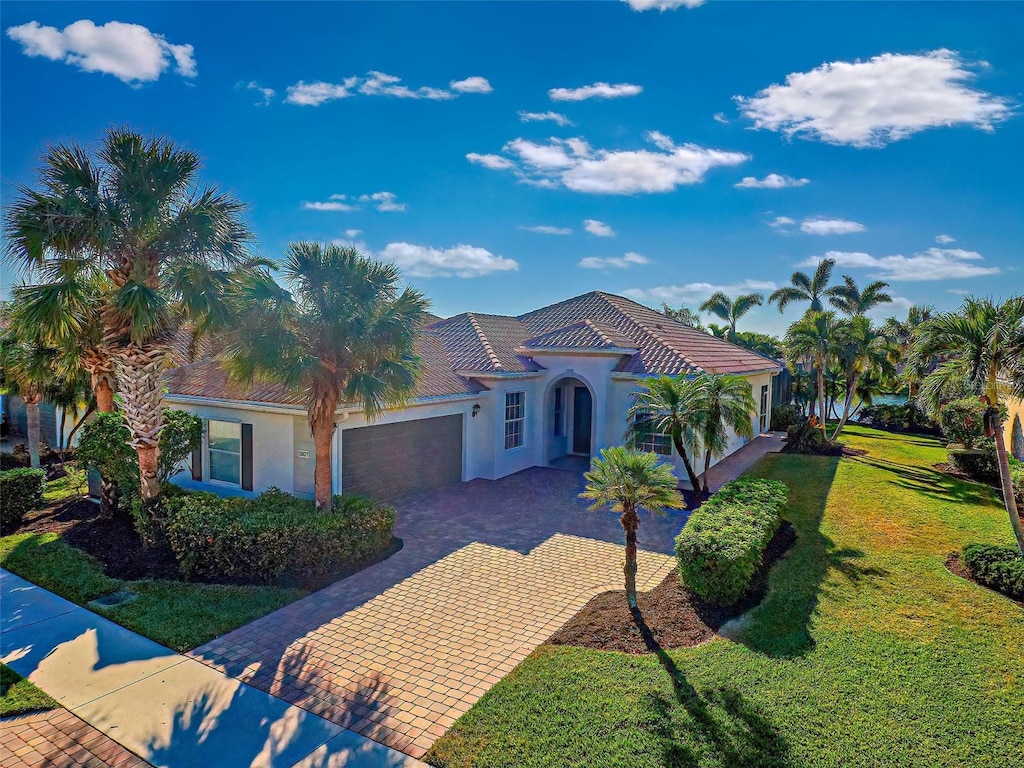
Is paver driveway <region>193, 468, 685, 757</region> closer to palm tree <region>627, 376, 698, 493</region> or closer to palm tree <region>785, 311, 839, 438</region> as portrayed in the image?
palm tree <region>627, 376, 698, 493</region>

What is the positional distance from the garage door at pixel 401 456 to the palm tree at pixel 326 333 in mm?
2698

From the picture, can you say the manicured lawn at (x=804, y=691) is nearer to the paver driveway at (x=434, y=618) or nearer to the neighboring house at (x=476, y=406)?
the paver driveway at (x=434, y=618)

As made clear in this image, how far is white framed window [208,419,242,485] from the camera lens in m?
14.9

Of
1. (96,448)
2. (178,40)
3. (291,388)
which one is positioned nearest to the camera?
(291,388)

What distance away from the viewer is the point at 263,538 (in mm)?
10188

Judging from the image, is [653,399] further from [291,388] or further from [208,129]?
[208,129]

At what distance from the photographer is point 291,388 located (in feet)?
35.7

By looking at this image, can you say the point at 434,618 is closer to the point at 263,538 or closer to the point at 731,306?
the point at 263,538

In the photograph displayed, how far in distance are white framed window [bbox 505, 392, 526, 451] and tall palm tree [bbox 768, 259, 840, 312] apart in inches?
867

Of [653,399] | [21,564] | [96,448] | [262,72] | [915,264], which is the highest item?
[262,72]

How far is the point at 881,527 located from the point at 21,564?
18002 mm

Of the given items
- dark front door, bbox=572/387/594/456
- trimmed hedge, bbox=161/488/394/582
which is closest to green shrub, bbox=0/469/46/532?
trimmed hedge, bbox=161/488/394/582

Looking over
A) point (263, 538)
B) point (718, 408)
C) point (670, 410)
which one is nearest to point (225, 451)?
point (263, 538)

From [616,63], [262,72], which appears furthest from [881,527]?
[262,72]
